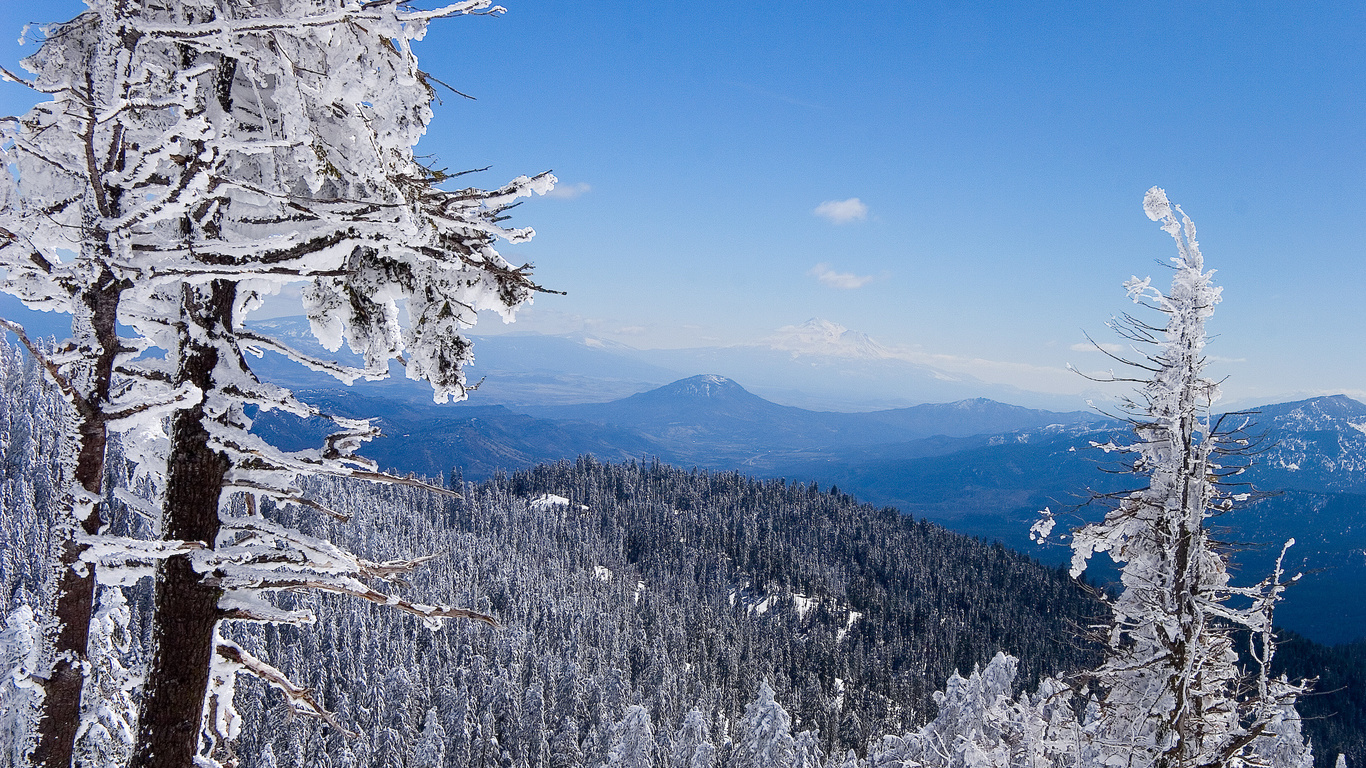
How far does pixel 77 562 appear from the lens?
11.0 feet

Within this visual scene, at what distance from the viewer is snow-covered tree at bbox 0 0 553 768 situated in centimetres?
300

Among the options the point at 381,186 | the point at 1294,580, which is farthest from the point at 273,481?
the point at 1294,580

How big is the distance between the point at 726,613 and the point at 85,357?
100m

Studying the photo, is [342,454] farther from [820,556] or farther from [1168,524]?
[820,556]

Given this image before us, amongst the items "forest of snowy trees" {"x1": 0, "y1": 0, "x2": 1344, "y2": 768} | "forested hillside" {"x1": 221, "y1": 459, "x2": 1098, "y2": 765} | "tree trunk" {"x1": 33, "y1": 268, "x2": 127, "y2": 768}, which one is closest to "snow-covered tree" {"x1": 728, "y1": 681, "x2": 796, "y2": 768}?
"forested hillside" {"x1": 221, "y1": 459, "x2": 1098, "y2": 765}

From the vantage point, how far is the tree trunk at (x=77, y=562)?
315 centimetres

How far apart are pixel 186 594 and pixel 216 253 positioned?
2141 mm

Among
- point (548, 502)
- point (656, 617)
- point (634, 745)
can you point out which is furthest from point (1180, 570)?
point (548, 502)

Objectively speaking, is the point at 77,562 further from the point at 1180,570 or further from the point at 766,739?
the point at 766,739

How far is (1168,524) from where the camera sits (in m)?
8.54

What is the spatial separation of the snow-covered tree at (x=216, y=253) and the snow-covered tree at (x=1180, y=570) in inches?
359

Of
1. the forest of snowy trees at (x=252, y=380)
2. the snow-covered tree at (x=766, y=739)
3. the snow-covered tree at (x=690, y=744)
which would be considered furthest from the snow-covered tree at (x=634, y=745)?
the forest of snowy trees at (x=252, y=380)

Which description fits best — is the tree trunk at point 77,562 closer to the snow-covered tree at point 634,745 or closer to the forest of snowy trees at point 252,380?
the forest of snowy trees at point 252,380

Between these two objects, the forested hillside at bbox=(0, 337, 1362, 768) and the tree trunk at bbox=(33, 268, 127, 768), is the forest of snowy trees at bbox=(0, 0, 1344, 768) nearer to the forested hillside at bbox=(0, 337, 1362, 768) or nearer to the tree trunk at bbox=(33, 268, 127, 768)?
the tree trunk at bbox=(33, 268, 127, 768)
